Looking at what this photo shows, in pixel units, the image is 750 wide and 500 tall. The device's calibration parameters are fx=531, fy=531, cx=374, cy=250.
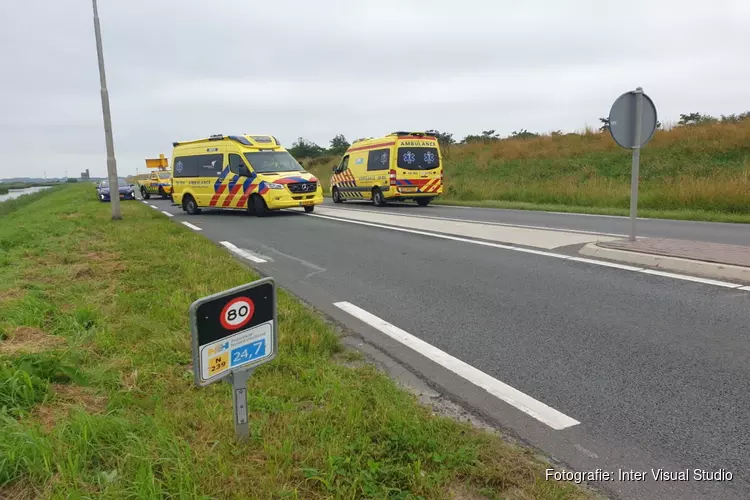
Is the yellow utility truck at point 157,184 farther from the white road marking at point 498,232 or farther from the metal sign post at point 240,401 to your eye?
the metal sign post at point 240,401

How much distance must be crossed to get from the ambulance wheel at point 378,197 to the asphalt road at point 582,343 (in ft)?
38.4

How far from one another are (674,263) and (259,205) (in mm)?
12821

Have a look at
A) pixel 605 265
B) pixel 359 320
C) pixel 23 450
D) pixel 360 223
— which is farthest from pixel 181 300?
pixel 360 223

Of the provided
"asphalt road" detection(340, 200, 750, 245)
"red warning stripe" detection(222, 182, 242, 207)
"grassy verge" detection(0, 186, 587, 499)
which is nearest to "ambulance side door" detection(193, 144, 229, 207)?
"red warning stripe" detection(222, 182, 242, 207)

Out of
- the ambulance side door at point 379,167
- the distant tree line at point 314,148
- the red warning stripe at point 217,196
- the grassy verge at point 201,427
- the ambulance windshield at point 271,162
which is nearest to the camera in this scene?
the grassy verge at point 201,427

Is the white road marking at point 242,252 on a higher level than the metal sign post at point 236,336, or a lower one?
lower

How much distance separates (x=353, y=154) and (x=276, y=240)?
11.6m

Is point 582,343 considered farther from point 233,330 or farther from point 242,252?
point 242,252

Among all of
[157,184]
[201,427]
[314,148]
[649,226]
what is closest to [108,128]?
[649,226]

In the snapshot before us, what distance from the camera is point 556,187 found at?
2186 cm

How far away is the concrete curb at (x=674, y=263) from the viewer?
609 cm

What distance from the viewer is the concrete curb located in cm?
609

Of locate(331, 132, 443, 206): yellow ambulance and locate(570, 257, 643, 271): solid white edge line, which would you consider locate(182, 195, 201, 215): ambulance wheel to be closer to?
locate(331, 132, 443, 206): yellow ambulance

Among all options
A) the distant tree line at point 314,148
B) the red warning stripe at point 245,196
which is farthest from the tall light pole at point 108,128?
the distant tree line at point 314,148
